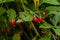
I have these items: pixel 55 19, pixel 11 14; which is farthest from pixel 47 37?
pixel 11 14

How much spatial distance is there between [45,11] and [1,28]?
0.34 meters

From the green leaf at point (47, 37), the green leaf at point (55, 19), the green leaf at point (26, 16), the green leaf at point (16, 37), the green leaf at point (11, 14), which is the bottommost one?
the green leaf at point (16, 37)

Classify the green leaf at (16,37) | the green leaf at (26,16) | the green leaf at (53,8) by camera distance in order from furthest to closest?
the green leaf at (16,37) → the green leaf at (53,8) → the green leaf at (26,16)

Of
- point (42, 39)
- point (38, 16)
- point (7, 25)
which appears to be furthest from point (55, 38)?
point (7, 25)

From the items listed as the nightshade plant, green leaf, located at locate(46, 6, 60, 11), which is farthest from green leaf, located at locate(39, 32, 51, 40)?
green leaf, located at locate(46, 6, 60, 11)

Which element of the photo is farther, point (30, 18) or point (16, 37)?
point (16, 37)

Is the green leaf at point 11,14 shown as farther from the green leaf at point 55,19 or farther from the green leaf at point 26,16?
the green leaf at point 55,19

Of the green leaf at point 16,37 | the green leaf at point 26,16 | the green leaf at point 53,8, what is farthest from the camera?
the green leaf at point 16,37

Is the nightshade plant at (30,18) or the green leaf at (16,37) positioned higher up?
the nightshade plant at (30,18)

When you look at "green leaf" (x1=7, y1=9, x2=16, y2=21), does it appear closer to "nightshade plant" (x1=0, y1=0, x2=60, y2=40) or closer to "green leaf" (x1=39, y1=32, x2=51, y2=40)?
"nightshade plant" (x1=0, y1=0, x2=60, y2=40)

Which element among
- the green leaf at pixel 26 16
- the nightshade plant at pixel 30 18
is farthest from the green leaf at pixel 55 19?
the green leaf at pixel 26 16

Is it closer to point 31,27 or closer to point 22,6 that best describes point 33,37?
point 31,27

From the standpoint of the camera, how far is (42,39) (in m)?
1.14

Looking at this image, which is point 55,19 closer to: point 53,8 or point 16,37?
point 53,8
